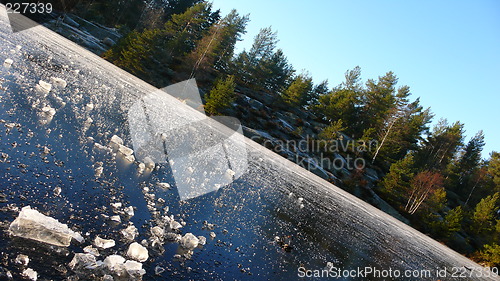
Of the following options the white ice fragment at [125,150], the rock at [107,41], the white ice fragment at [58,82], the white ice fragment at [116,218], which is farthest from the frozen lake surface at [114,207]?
the rock at [107,41]

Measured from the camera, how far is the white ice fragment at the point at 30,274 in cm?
368

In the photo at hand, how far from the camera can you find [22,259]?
3949 mm

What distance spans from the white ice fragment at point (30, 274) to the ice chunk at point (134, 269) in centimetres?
127

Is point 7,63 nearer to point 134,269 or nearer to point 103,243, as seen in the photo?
point 103,243

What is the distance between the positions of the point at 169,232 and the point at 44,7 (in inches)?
2670

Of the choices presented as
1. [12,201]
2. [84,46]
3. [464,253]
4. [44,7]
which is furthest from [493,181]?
[44,7]

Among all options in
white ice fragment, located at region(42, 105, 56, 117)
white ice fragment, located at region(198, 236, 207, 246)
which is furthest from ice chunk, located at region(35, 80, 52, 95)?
white ice fragment, located at region(198, 236, 207, 246)

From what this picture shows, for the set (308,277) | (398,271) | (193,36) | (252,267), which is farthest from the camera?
(193,36)

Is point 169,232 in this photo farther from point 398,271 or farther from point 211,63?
point 211,63

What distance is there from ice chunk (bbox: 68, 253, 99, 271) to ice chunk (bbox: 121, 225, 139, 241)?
3.72ft

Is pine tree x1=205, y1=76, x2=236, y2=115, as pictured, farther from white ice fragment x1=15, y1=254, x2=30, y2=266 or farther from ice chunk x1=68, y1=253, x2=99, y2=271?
white ice fragment x1=15, y1=254, x2=30, y2=266

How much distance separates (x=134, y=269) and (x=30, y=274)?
4.79 ft

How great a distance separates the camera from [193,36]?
66.1 m

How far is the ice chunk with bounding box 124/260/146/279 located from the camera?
467 cm
